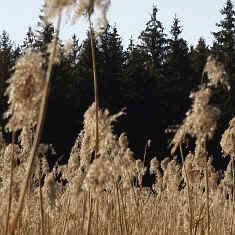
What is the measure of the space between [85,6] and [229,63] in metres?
26.5

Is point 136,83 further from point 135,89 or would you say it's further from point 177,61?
point 177,61

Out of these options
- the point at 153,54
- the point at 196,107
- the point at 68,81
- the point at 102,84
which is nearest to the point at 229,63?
the point at 153,54

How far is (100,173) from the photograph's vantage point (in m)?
1.58

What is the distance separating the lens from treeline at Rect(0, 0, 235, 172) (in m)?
20.9

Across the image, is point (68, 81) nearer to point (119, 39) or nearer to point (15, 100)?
point (119, 39)

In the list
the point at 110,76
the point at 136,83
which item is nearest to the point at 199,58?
the point at 136,83

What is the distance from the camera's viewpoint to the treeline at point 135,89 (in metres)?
20.9

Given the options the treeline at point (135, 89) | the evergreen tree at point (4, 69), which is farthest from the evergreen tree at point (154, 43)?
the evergreen tree at point (4, 69)

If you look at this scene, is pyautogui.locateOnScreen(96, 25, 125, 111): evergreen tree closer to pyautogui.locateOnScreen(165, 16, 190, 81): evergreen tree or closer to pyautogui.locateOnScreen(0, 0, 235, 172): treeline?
pyautogui.locateOnScreen(0, 0, 235, 172): treeline

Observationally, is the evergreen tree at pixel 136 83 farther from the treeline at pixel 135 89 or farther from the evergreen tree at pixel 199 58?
the evergreen tree at pixel 199 58

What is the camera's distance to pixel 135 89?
24000mm

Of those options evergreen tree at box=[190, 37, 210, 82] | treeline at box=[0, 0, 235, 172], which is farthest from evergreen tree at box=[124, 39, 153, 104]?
evergreen tree at box=[190, 37, 210, 82]

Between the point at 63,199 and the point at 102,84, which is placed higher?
the point at 102,84

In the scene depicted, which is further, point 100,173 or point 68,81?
point 68,81
